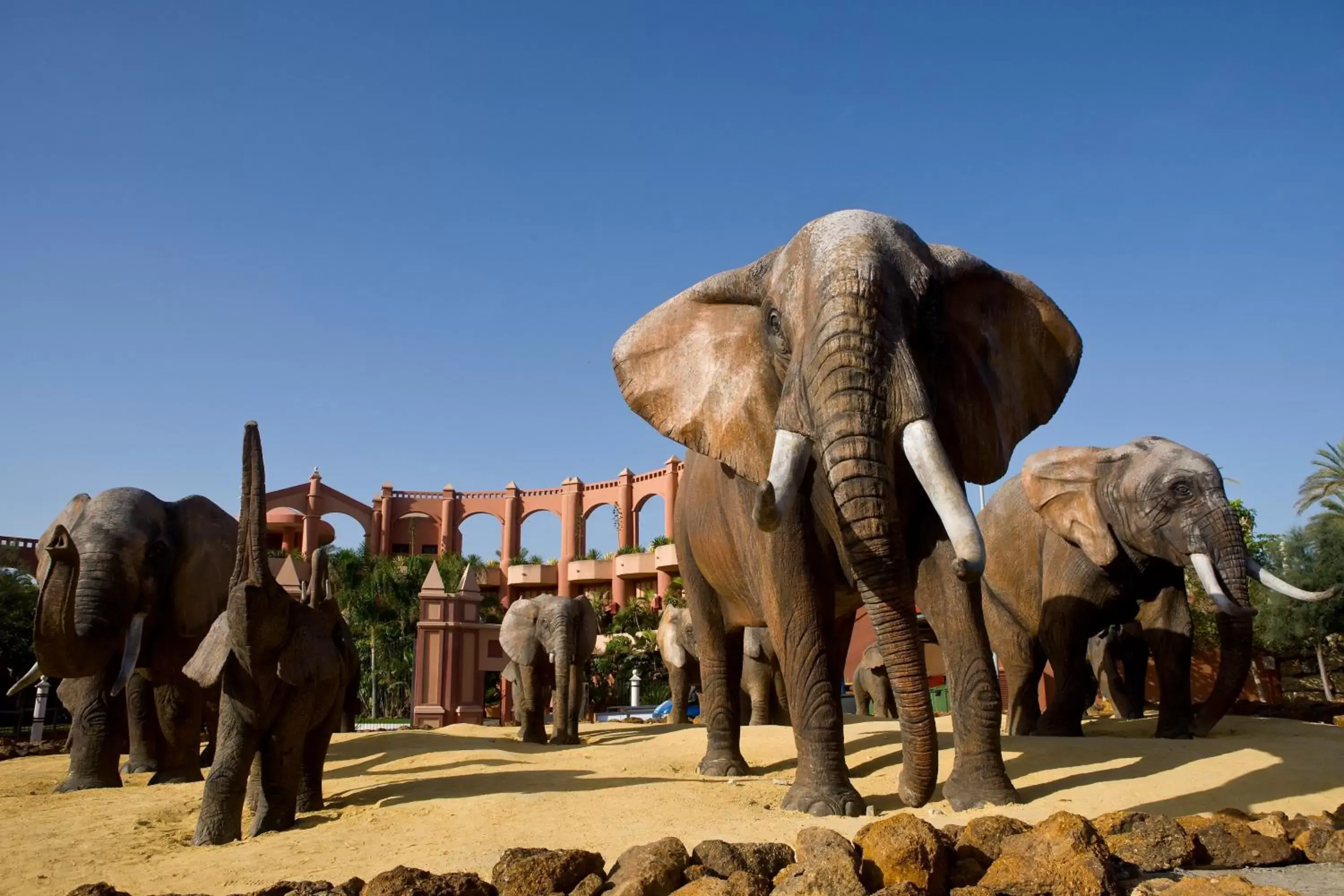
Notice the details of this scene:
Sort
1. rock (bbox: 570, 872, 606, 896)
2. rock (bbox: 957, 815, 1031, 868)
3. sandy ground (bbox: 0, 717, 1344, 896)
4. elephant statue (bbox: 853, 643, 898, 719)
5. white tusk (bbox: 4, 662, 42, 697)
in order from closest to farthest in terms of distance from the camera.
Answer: rock (bbox: 570, 872, 606, 896) → rock (bbox: 957, 815, 1031, 868) → sandy ground (bbox: 0, 717, 1344, 896) → white tusk (bbox: 4, 662, 42, 697) → elephant statue (bbox: 853, 643, 898, 719)

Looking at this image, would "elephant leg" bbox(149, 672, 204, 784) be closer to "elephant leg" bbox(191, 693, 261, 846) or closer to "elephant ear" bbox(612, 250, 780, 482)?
"elephant leg" bbox(191, 693, 261, 846)

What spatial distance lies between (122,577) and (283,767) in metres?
3.74

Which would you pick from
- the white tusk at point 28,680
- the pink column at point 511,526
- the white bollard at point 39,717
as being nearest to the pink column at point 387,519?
the pink column at point 511,526

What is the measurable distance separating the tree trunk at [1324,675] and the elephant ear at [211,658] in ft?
91.4

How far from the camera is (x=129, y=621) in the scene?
8938mm

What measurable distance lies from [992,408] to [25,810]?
6.47 m

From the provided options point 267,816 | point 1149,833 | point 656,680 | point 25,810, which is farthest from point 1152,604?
point 656,680

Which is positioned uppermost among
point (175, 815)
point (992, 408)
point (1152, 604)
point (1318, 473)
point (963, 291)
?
point (1318, 473)

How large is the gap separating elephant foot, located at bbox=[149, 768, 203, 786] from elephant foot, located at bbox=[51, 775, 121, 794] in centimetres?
35

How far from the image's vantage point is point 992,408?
577 cm

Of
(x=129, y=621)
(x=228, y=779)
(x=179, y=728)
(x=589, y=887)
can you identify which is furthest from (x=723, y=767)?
(x=129, y=621)

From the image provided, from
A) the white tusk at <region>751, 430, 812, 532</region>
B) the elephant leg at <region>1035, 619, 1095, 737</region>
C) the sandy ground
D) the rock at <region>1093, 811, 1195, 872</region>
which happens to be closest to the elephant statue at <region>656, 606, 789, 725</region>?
the elephant leg at <region>1035, 619, 1095, 737</region>

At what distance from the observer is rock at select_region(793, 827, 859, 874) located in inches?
135

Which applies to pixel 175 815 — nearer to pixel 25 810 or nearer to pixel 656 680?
pixel 25 810
